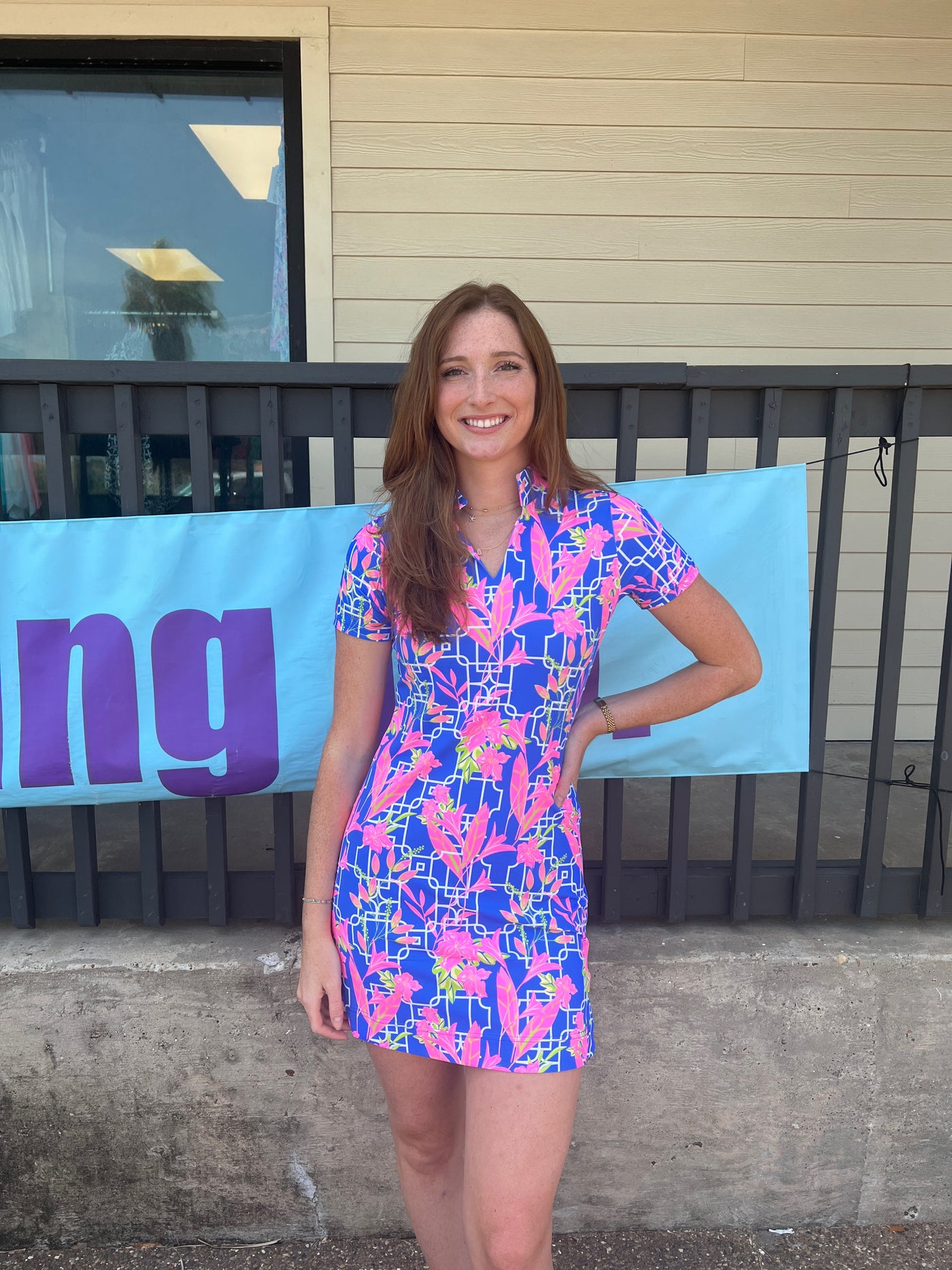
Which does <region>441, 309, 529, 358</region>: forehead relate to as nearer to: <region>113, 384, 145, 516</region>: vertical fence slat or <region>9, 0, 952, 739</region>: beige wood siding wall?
<region>113, 384, 145, 516</region>: vertical fence slat

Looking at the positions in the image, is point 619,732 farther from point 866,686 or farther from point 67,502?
point 866,686

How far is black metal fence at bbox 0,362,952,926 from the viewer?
2219 millimetres

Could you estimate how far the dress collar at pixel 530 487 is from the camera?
160 cm

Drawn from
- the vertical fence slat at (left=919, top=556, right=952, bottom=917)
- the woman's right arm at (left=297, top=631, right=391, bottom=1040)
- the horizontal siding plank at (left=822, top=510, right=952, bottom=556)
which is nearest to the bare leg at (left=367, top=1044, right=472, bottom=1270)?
the woman's right arm at (left=297, top=631, right=391, bottom=1040)

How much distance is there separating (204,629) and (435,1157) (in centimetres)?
128

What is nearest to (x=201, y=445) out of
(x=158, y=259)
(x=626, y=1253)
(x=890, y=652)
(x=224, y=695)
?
(x=224, y=695)

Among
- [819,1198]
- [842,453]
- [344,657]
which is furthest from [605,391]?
[819,1198]

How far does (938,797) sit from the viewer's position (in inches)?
94.4

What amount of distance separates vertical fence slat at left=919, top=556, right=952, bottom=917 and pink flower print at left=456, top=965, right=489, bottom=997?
4.86ft

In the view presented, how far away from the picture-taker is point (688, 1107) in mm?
2332

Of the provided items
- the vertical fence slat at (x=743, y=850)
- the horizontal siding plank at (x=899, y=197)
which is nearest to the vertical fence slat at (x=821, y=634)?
the vertical fence slat at (x=743, y=850)

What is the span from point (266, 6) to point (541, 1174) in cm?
443

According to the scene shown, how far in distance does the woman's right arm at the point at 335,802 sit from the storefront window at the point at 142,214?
3.07m

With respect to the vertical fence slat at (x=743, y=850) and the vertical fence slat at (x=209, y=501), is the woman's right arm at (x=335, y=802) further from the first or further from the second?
the vertical fence slat at (x=743, y=850)
